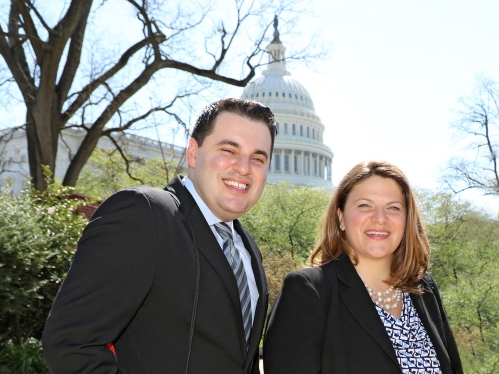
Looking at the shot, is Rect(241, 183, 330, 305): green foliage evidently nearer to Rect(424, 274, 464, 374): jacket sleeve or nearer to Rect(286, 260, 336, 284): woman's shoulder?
Rect(424, 274, 464, 374): jacket sleeve

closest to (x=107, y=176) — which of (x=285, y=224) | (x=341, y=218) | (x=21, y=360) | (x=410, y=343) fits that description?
(x=285, y=224)

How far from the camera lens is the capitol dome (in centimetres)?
8544

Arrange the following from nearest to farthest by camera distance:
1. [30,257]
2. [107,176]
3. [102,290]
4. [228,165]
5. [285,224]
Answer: [102,290] < [228,165] < [30,257] < [285,224] < [107,176]

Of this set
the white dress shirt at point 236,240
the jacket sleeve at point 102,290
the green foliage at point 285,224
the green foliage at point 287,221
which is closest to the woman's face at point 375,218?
the white dress shirt at point 236,240

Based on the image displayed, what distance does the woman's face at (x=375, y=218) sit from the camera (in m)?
2.93

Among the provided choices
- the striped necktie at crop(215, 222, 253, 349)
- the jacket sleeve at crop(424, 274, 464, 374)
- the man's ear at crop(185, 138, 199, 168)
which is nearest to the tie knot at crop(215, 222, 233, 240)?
the striped necktie at crop(215, 222, 253, 349)

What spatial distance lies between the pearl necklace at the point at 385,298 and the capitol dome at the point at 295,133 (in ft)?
258

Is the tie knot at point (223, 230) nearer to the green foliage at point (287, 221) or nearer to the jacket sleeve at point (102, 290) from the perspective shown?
the jacket sleeve at point (102, 290)

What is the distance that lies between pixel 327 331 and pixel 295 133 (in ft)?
286

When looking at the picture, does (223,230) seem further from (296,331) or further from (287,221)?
(287,221)

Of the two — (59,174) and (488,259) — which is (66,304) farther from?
(59,174)

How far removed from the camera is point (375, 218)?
2934mm

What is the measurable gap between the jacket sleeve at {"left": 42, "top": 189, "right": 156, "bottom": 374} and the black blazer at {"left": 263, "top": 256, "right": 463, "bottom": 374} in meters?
0.80

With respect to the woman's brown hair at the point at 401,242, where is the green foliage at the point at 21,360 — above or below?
below
